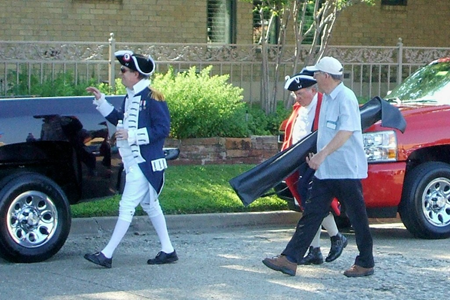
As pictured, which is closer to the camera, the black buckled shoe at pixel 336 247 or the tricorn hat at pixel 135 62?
the tricorn hat at pixel 135 62

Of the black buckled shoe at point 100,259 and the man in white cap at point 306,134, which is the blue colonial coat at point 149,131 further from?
the man in white cap at point 306,134

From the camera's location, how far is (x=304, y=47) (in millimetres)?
16125

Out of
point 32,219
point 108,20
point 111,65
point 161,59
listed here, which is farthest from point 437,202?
point 108,20

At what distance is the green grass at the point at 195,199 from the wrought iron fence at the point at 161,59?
334 cm

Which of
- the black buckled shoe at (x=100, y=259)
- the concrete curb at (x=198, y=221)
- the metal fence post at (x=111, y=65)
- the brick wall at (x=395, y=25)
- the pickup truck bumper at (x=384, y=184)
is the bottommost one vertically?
the concrete curb at (x=198, y=221)

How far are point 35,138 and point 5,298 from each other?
70.3 inches

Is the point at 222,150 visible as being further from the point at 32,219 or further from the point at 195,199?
the point at 32,219

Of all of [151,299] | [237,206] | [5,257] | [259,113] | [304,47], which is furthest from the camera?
[304,47]

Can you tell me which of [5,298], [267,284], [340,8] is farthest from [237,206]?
[340,8]

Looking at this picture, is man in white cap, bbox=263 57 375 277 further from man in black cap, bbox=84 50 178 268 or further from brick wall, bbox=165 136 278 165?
brick wall, bbox=165 136 278 165

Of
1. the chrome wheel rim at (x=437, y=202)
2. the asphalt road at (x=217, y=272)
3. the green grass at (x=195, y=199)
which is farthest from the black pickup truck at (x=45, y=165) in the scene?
the chrome wheel rim at (x=437, y=202)

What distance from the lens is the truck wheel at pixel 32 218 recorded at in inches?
293

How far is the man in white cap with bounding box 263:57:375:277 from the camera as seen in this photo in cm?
680

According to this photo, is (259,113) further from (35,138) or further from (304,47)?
(35,138)
